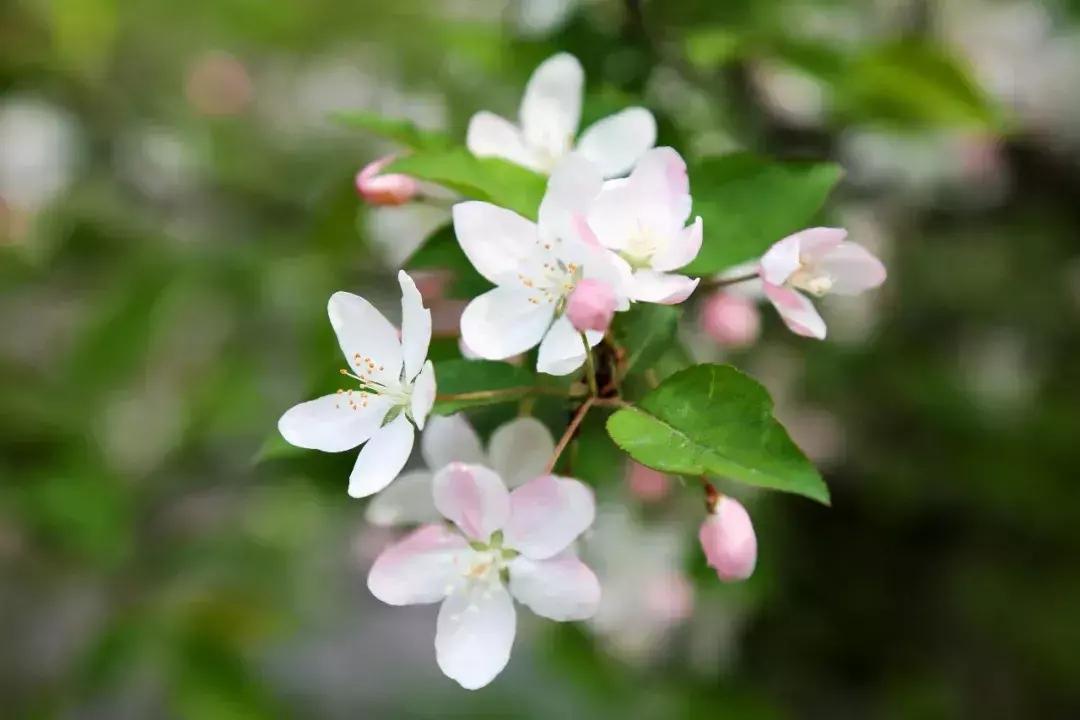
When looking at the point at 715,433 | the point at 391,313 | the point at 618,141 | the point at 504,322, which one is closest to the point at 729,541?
the point at 715,433

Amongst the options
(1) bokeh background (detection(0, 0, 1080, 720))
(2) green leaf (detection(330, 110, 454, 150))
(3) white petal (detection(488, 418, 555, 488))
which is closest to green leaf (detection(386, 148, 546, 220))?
(2) green leaf (detection(330, 110, 454, 150))

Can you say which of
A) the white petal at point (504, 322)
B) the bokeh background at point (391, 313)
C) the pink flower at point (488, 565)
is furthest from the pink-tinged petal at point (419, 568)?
the bokeh background at point (391, 313)

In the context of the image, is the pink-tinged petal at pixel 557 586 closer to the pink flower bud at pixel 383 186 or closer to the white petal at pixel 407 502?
the white petal at pixel 407 502

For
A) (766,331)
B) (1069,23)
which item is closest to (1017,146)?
(1069,23)

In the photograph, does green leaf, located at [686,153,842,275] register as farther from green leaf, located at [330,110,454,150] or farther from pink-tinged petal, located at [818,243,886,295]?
green leaf, located at [330,110,454,150]

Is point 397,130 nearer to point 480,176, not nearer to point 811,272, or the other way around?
point 480,176

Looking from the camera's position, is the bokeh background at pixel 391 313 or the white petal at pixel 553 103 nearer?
the white petal at pixel 553 103
